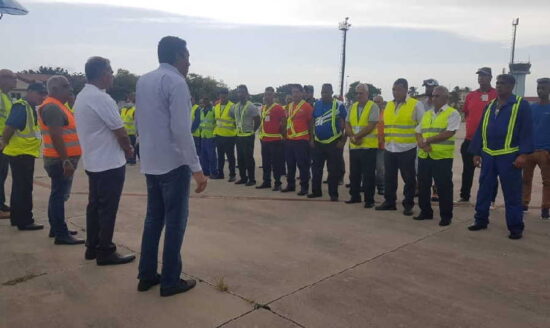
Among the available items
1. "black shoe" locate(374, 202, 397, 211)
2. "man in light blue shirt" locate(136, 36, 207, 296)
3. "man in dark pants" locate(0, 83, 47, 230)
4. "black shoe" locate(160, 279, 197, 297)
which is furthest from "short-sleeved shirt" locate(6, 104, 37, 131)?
"black shoe" locate(374, 202, 397, 211)

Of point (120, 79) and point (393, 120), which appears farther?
point (120, 79)

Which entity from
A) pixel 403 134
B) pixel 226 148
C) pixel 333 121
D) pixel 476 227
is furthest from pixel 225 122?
pixel 476 227

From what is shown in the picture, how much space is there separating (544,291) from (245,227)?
10.5 ft

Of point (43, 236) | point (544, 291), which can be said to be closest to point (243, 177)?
point (43, 236)

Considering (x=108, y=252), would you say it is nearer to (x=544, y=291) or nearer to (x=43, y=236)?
(x=43, y=236)

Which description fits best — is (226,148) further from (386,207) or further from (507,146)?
(507,146)

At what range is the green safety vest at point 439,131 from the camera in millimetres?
5387

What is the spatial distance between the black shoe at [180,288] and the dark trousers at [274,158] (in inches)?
180

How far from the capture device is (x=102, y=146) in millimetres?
3812

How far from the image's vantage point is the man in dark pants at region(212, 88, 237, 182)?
8.98 m

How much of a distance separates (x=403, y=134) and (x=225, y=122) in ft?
14.0

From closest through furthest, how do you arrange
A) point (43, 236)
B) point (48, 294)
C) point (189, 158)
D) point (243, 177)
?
point (189, 158)
point (48, 294)
point (43, 236)
point (243, 177)

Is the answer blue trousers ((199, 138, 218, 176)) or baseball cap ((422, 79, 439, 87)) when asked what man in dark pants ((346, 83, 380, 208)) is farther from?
blue trousers ((199, 138, 218, 176))

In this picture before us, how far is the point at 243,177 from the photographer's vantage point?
28.5 feet
